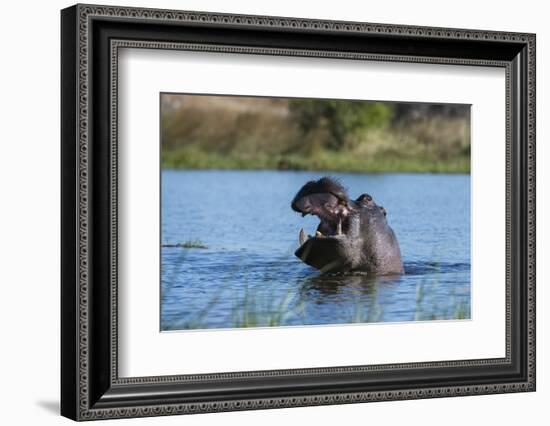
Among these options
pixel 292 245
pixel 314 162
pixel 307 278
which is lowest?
pixel 307 278

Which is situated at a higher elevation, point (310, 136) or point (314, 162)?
point (310, 136)

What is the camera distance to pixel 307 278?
5129mm

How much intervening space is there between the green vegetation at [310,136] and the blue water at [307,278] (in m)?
0.44

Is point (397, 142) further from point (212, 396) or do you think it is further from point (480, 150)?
point (212, 396)

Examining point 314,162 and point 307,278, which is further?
point 314,162

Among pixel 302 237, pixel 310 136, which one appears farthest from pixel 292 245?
pixel 310 136

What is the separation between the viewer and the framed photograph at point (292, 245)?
462cm

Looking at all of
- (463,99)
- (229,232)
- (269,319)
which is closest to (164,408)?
(269,319)

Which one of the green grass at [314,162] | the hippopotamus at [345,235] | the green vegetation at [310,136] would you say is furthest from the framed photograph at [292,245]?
the green grass at [314,162]

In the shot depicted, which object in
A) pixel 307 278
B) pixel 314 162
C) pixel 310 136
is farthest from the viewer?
pixel 314 162

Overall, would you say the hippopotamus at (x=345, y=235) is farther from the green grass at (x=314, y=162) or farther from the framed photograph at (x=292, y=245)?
the green grass at (x=314, y=162)

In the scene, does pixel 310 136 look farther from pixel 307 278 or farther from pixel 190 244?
pixel 307 278

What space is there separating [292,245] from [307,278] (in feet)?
0.73

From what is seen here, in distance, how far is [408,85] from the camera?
514 centimetres
